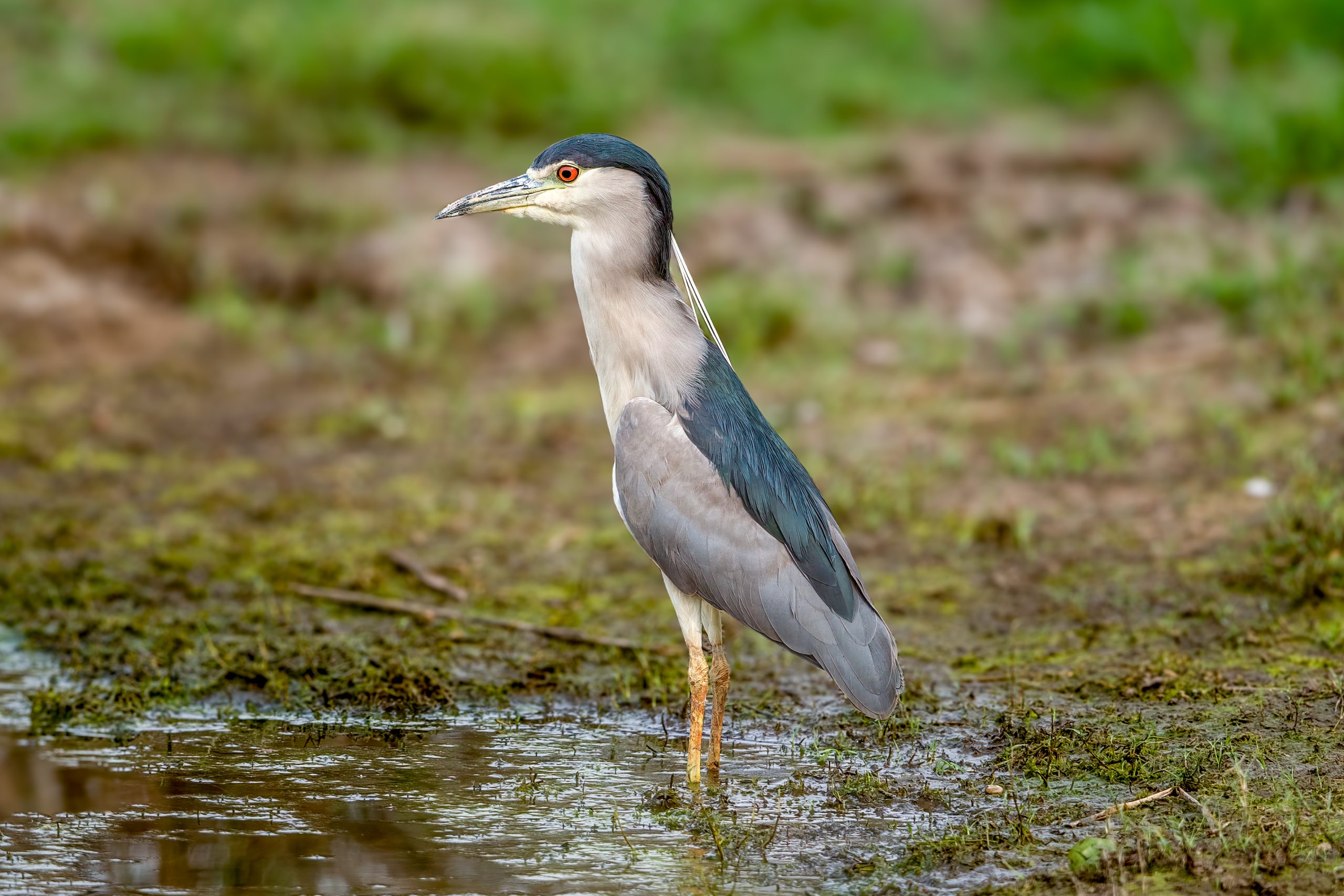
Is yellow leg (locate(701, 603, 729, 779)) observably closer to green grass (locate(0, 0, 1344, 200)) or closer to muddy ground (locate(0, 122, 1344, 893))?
muddy ground (locate(0, 122, 1344, 893))

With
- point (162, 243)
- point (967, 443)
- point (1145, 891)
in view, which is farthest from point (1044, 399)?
point (162, 243)

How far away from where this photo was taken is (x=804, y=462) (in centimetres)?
808

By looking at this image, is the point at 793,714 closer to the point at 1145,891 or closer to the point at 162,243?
the point at 1145,891

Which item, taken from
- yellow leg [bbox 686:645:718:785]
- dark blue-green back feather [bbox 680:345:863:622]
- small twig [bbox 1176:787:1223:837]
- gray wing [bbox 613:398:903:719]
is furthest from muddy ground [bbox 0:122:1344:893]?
dark blue-green back feather [bbox 680:345:863:622]

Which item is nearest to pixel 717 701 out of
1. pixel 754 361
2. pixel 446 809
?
pixel 446 809

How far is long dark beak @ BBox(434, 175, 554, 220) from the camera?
16.5 feet

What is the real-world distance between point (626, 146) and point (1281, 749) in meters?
2.76

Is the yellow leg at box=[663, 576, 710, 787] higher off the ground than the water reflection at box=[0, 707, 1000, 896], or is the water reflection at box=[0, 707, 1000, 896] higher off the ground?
the yellow leg at box=[663, 576, 710, 787]

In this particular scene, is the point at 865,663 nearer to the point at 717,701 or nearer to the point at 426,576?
the point at 717,701

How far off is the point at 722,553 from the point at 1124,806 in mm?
1381

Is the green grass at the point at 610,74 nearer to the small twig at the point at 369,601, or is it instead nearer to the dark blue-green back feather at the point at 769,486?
the small twig at the point at 369,601

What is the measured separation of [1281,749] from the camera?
4.70m

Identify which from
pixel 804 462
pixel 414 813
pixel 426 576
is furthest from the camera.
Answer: pixel 804 462

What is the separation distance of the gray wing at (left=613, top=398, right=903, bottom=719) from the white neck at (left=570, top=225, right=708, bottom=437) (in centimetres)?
9
